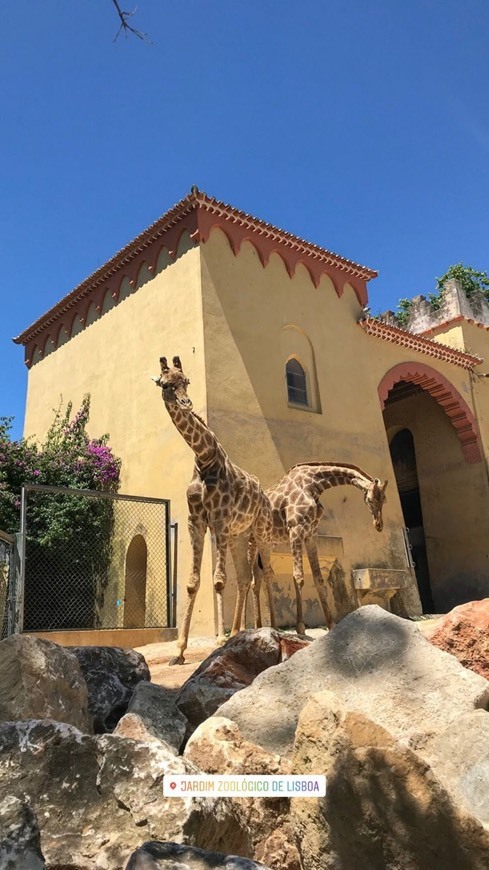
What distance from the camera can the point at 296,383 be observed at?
13.7m

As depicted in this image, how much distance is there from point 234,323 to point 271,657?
8866mm

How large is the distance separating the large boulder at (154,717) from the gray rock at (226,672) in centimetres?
11

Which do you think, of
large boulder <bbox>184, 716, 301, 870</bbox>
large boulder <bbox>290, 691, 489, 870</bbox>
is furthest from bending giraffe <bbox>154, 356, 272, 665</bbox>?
large boulder <bbox>290, 691, 489, 870</bbox>

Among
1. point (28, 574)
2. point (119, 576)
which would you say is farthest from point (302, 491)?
point (28, 574)

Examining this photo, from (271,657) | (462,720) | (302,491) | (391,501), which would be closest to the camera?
(462,720)

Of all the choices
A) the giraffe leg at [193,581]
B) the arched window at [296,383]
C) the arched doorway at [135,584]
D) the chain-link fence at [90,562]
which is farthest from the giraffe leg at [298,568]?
the arched window at [296,383]

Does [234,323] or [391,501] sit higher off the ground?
[234,323]

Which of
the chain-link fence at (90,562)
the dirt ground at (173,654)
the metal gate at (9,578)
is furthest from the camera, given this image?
the chain-link fence at (90,562)

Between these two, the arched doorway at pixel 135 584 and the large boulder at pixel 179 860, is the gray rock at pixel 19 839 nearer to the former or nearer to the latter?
the large boulder at pixel 179 860

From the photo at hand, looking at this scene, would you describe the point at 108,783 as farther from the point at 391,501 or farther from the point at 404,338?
the point at 404,338

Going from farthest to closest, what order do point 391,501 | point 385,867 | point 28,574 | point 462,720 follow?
point 391,501 < point 28,574 < point 462,720 < point 385,867

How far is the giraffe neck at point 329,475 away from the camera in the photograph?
8.87 metres

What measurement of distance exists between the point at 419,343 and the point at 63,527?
9.31 meters

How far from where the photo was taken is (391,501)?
1434 cm
